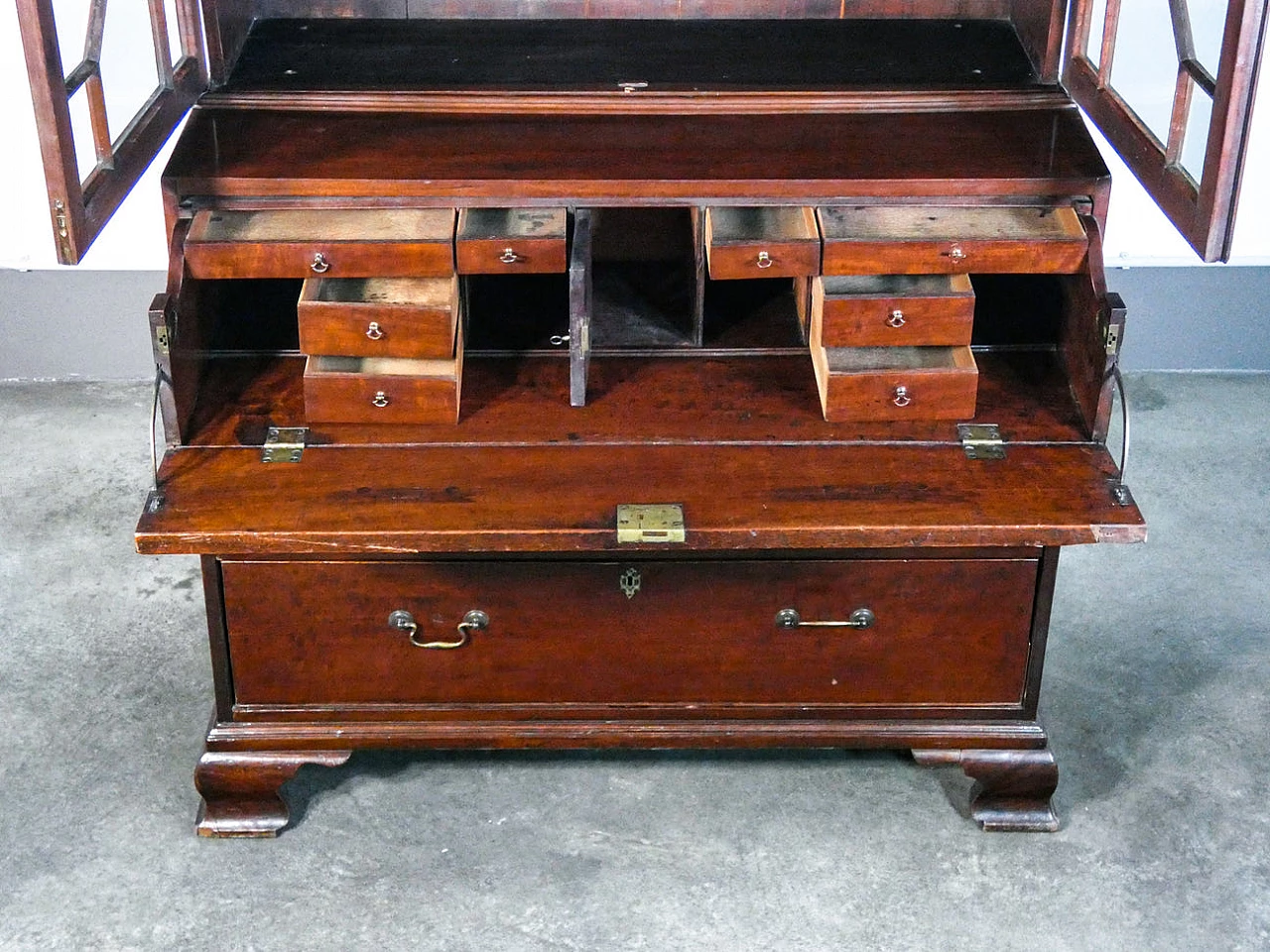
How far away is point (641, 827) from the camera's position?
2.84m

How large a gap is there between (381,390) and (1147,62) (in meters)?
1.32

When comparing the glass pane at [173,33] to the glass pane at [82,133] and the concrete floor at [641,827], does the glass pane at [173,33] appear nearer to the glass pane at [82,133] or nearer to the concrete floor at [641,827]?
the glass pane at [82,133]

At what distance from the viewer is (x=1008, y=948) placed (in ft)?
8.54

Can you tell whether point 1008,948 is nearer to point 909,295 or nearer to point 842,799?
point 842,799

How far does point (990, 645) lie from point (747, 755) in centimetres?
54

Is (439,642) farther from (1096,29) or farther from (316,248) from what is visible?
(1096,29)

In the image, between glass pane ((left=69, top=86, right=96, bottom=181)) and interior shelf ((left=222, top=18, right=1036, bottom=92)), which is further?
interior shelf ((left=222, top=18, right=1036, bottom=92))

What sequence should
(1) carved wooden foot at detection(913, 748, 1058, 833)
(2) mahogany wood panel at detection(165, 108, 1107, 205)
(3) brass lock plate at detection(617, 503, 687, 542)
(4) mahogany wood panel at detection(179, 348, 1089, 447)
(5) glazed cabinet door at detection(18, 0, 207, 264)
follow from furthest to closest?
(1) carved wooden foot at detection(913, 748, 1058, 833)
(4) mahogany wood panel at detection(179, 348, 1089, 447)
(2) mahogany wood panel at detection(165, 108, 1107, 205)
(3) brass lock plate at detection(617, 503, 687, 542)
(5) glazed cabinet door at detection(18, 0, 207, 264)

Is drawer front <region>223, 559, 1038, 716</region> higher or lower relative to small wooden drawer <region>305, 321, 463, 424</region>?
lower

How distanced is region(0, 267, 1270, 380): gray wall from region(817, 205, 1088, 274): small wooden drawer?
71.0 inches

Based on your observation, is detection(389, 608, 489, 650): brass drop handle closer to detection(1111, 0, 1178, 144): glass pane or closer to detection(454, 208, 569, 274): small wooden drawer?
detection(454, 208, 569, 274): small wooden drawer

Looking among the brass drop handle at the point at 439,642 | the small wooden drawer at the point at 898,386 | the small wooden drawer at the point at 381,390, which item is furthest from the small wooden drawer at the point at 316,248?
the small wooden drawer at the point at 898,386

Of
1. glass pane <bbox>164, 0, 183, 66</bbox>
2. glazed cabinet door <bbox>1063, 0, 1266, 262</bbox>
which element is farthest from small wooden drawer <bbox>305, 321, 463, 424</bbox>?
glazed cabinet door <bbox>1063, 0, 1266, 262</bbox>

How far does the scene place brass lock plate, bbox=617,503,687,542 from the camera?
7.97ft
